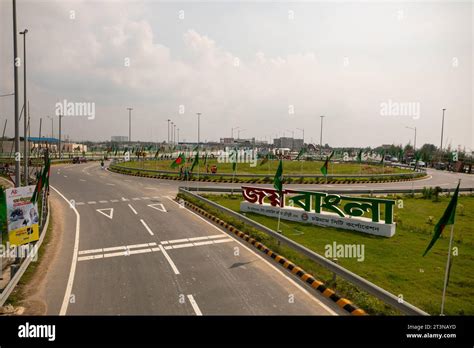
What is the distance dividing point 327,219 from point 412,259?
560 centimetres

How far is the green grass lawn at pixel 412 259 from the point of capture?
9726mm

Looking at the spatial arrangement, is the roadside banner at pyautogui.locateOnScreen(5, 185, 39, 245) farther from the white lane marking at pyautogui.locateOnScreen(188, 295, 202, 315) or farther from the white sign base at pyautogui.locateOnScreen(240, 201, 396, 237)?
the white sign base at pyautogui.locateOnScreen(240, 201, 396, 237)

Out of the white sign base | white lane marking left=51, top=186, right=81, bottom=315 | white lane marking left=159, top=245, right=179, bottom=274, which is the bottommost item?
white lane marking left=51, top=186, right=81, bottom=315

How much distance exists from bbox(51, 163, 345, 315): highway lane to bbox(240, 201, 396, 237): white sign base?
12.9 ft

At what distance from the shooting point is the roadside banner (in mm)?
10516

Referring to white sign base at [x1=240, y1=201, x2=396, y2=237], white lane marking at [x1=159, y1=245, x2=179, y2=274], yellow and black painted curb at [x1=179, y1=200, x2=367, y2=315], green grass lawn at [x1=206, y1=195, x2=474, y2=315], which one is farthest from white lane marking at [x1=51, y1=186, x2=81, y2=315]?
white sign base at [x1=240, y1=201, x2=396, y2=237]

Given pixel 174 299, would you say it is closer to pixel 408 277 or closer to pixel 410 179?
pixel 408 277

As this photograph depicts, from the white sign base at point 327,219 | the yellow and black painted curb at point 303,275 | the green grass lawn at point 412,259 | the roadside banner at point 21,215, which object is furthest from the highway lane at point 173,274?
the white sign base at point 327,219

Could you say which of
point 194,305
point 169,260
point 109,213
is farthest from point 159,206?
point 194,305

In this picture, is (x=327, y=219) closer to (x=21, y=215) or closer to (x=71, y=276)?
(x=71, y=276)
